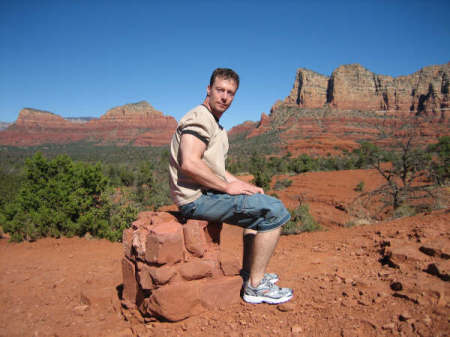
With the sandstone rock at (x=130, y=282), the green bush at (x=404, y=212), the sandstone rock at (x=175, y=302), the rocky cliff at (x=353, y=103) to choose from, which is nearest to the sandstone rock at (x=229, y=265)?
the sandstone rock at (x=175, y=302)

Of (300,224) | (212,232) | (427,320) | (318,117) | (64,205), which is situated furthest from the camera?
(318,117)

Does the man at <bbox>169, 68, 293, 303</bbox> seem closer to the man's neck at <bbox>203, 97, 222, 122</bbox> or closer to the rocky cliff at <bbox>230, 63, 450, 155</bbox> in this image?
the man's neck at <bbox>203, 97, 222, 122</bbox>

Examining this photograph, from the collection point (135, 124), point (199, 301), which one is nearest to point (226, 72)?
point (199, 301)

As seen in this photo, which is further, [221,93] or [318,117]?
[318,117]

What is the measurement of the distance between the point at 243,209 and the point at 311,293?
117cm

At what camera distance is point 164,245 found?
249cm

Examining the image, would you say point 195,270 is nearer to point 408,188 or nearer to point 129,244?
point 129,244

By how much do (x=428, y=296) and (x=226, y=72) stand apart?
8.33 ft

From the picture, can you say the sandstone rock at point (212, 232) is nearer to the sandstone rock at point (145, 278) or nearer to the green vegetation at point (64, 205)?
the sandstone rock at point (145, 278)

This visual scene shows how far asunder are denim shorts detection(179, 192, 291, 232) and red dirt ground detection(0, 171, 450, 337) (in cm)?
76

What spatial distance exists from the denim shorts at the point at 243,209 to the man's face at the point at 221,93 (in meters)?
0.79

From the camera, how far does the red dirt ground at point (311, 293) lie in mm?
2215

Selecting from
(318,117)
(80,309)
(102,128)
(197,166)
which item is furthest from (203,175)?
(102,128)

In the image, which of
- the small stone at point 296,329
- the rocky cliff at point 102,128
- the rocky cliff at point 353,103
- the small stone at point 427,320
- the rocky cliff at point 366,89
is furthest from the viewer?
the rocky cliff at point 102,128
